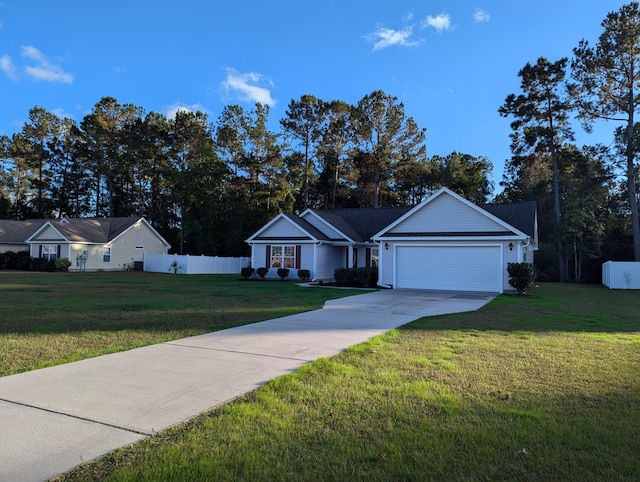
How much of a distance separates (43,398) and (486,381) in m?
4.74

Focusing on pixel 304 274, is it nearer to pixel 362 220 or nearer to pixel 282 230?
pixel 282 230

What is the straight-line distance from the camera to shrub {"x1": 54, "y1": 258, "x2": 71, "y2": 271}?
105 feet

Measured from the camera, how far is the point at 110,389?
4.68 m

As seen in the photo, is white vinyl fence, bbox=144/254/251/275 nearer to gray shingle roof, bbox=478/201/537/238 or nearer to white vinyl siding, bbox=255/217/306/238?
white vinyl siding, bbox=255/217/306/238

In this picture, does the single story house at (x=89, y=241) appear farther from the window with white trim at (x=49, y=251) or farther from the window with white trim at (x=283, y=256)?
the window with white trim at (x=283, y=256)

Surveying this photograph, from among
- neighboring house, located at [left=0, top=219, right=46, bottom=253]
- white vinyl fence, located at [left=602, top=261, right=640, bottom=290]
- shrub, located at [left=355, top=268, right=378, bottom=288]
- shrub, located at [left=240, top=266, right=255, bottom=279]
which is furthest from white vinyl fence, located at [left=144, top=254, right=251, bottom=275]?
white vinyl fence, located at [left=602, top=261, right=640, bottom=290]

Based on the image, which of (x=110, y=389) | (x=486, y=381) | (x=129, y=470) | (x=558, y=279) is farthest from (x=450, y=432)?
(x=558, y=279)

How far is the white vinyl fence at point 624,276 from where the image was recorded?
23.5 metres

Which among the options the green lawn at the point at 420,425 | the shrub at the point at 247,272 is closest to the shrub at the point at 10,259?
the shrub at the point at 247,272

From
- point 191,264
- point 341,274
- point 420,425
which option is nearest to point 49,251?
point 191,264

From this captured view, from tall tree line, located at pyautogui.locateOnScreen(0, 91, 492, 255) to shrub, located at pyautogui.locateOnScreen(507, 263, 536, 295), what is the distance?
25.4 m

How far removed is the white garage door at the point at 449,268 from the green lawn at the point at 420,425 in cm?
1239

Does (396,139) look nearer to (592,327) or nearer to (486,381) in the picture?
(592,327)

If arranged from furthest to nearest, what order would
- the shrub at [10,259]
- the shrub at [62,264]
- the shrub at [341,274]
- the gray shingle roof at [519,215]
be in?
the shrub at [10,259] < the shrub at [62,264] < the shrub at [341,274] < the gray shingle roof at [519,215]
